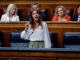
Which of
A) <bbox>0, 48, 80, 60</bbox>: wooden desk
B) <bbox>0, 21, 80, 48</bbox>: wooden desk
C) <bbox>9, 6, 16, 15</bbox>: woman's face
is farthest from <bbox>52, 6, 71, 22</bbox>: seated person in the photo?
<bbox>0, 48, 80, 60</bbox>: wooden desk

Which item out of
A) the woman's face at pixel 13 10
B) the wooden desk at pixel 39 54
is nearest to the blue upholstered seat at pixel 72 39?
the woman's face at pixel 13 10

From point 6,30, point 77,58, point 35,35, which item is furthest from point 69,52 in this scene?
point 6,30

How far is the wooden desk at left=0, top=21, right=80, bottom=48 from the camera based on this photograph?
1267 mm

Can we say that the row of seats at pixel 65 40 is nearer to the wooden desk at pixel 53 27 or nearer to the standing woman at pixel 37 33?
the wooden desk at pixel 53 27

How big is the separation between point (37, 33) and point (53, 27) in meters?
0.23

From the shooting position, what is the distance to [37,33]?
1072 mm

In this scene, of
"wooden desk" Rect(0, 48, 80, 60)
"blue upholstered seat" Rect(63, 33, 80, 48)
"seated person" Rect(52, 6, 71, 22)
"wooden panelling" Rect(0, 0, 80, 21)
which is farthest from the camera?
"wooden panelling" Rect(0, 0, 80, 21)

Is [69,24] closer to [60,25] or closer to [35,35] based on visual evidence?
[60,25]

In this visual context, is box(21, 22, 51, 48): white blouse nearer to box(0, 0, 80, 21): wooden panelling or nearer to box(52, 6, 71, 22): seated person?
box(52, 6, 71, 22): seated person

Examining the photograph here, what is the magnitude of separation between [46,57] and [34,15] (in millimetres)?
396

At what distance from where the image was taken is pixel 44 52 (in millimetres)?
724

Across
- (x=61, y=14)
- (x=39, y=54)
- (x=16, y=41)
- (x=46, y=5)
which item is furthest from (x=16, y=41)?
(x=46, y=5)

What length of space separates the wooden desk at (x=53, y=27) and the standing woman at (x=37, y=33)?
0.20 meters

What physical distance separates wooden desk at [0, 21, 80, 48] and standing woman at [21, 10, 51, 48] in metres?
0.20
